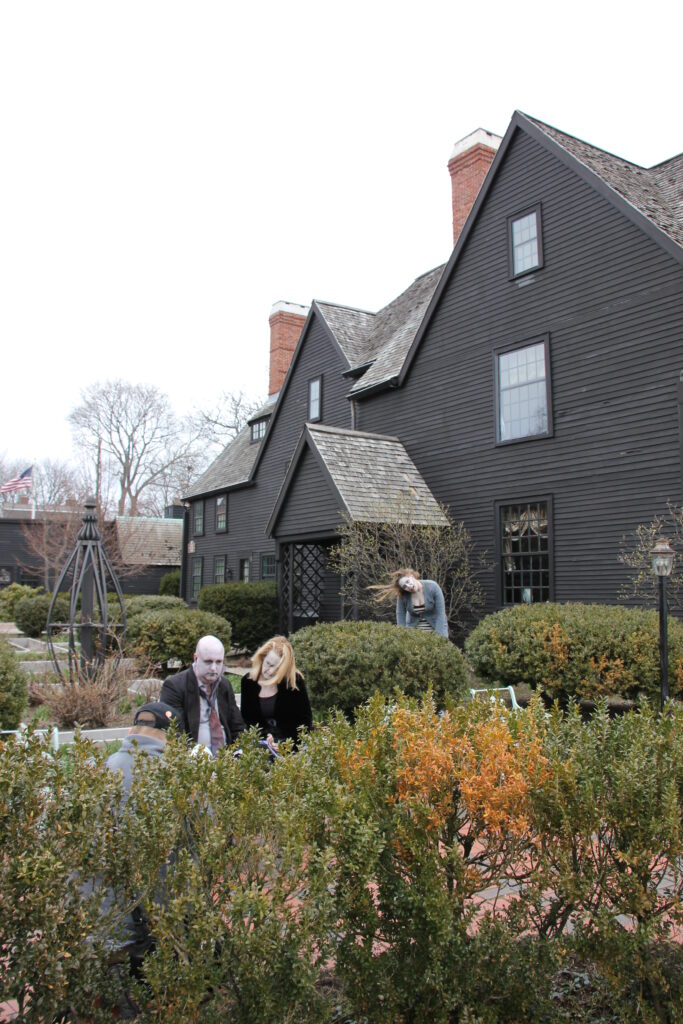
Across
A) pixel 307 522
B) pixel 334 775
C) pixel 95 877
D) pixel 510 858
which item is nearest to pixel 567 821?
pixel 510 858

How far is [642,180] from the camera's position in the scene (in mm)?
15648

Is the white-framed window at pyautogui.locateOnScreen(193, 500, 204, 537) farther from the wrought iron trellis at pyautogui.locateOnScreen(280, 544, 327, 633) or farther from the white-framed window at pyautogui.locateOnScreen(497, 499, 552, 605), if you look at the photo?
the white-framed window at pyautogui.locateOnScreen(497, 499, 552, 605)

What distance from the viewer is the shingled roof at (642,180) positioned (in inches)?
540

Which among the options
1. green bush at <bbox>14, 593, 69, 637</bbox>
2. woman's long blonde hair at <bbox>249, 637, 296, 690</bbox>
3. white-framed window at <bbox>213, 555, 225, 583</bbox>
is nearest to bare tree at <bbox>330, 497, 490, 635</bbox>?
woman's long blonde hair at <bbox>249, 637, 296, 690</bbox>

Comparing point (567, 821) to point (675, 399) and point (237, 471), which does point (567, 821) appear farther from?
point (237, 471)

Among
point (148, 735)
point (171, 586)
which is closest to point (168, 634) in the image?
point (148, 735)

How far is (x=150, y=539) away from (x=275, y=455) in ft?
67.8

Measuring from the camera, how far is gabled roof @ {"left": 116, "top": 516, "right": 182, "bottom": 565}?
43125mm

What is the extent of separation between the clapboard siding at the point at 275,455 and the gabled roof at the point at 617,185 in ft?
16.5

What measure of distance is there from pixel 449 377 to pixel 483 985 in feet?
50.4

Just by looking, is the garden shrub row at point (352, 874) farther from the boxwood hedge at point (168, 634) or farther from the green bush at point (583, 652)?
the boxwood hedge at point (168, 634)

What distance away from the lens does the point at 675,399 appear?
41.9 ft

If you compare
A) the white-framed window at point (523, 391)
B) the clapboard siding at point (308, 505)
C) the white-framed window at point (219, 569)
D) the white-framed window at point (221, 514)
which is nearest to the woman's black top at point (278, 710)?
the clapboard siding at point (308, 505)

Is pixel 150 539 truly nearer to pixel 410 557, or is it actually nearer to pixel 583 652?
pixel 410 557
